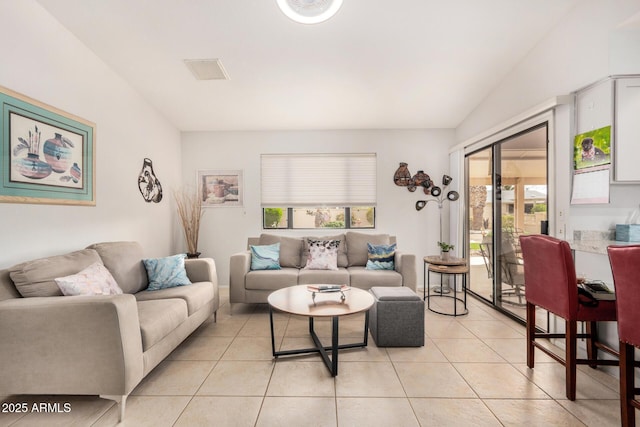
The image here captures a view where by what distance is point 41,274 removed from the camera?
77.7 inches

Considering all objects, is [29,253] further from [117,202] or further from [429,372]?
[429,372]

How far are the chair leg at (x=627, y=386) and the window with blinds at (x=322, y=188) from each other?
3289mm

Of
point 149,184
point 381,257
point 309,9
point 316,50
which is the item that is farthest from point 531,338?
point 149,184

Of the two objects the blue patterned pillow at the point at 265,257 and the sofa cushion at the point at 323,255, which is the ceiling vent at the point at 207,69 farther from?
the sofa cushion at the point at 323,255

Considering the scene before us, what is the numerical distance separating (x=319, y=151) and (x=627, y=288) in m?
3.81

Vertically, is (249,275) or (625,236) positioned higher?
(625,236)

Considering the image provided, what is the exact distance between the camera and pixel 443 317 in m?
3.39

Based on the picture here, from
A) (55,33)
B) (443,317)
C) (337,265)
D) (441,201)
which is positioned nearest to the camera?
(55,33)

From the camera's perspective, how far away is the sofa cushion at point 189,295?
2594 mm

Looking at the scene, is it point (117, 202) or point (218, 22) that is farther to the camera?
point (117, 202)

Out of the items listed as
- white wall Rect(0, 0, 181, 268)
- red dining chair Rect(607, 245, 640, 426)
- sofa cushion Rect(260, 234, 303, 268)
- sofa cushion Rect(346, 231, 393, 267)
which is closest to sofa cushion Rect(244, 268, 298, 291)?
sofa cushion Rect(260, 234, 303, 268)

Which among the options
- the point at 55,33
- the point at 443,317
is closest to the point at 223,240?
the point at 55,33

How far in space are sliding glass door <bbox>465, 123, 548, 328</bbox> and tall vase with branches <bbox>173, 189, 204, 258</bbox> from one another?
157 inches

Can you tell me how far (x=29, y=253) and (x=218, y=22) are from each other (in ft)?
7.80
